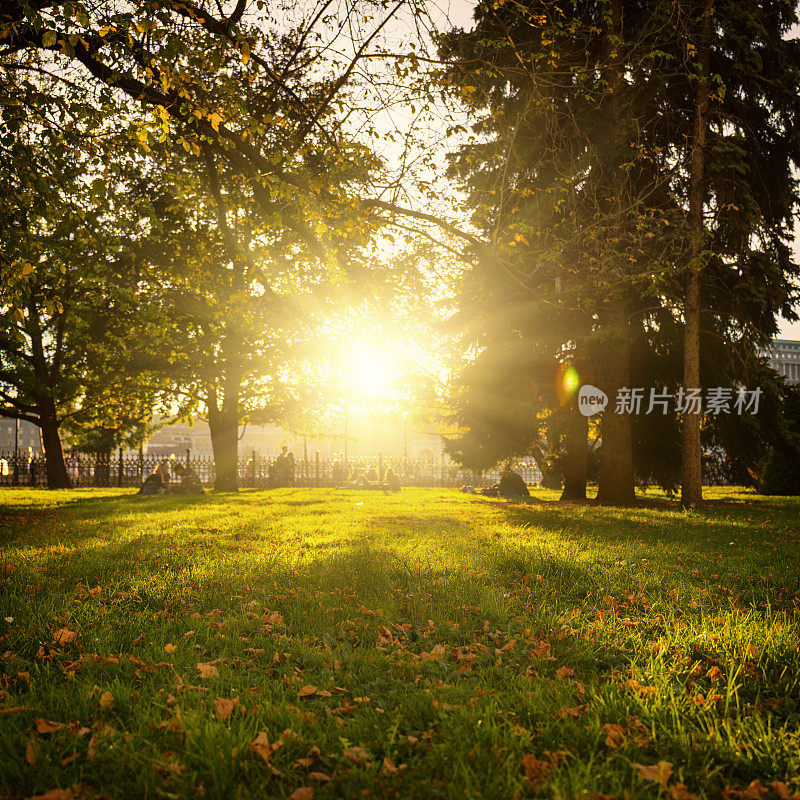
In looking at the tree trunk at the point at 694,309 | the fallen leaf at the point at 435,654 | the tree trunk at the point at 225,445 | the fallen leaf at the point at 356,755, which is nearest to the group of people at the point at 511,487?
the tree trunk at the point at 694,309

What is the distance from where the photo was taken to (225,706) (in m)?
3.05

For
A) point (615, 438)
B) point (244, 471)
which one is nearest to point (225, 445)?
point (244, 471)

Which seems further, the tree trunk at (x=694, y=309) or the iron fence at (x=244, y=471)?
the iron fence at (x=244, y=471)

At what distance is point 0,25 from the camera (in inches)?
222

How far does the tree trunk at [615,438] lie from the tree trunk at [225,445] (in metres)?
15.2

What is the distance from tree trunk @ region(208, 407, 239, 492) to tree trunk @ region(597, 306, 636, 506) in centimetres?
1516

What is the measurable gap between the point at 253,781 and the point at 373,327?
40.7ft

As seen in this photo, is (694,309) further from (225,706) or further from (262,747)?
(262,747)

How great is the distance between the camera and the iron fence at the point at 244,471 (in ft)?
103

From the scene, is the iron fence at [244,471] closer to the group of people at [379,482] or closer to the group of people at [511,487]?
the group of people at [379,482]

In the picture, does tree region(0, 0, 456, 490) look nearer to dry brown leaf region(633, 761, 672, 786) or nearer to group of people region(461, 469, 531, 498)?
dry brown leaf region(633, 761, 672, 786)

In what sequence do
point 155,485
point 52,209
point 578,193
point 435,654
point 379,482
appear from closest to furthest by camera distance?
point 435,654 < point 52,209 < point 578,193 < point 155,485 < point 379,482

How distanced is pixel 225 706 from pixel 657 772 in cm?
211

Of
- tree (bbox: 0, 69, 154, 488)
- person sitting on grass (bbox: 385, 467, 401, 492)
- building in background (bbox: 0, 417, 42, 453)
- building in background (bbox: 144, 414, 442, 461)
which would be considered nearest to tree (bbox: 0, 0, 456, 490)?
tree (bbox: 0, 69, 154, 488)
